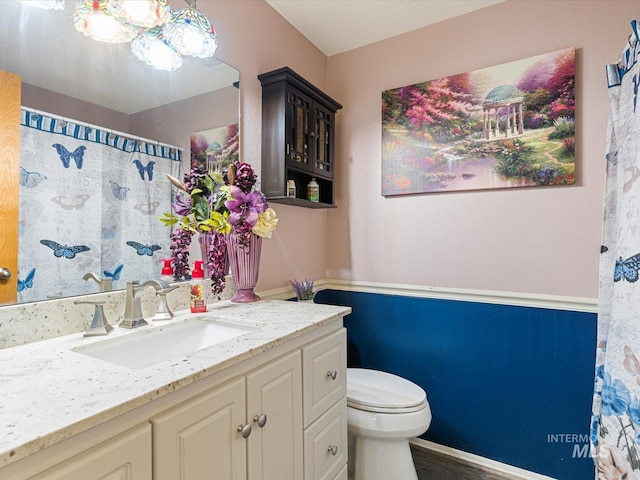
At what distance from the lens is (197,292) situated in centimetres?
128

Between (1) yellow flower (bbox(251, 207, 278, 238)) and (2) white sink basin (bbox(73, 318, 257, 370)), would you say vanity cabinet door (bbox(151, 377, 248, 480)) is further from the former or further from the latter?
(1) yellow flower (bbox(251, 207, 278, 238))

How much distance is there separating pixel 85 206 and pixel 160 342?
0.49 meters

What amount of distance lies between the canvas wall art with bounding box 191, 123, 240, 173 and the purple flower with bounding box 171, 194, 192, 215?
0.15 meters

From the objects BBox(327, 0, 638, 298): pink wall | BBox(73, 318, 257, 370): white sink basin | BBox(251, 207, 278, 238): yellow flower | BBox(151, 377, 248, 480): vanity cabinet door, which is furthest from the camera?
BBox(327, 0, 638, 298): pink wall

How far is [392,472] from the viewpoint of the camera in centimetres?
144

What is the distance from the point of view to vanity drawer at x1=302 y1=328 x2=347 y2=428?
3.54 ft

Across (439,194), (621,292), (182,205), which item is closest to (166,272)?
(182,205)

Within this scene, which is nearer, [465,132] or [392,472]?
[392,472]

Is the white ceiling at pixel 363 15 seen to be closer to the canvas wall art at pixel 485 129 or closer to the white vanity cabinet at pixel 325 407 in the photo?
the canvas wall art at pixel 485 129

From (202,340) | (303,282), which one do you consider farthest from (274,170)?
(202,340)

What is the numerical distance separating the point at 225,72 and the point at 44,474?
152 centimetres

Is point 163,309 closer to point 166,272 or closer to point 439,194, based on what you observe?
point 166,272

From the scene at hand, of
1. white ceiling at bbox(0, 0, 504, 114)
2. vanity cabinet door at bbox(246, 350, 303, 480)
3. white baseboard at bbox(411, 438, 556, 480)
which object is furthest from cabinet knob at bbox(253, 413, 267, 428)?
white baseboard at bbox(411, 438, 556, 480)

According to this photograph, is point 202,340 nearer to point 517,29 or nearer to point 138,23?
point 138,23
